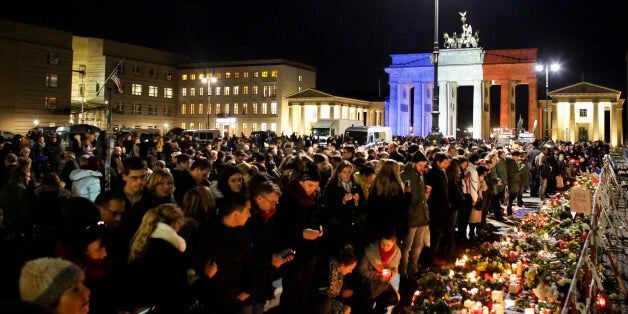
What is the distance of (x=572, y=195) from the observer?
33.5 ft

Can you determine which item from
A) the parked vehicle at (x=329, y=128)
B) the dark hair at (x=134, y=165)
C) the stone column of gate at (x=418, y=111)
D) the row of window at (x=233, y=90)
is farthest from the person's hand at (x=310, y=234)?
the row of window at (x=233, y=90)

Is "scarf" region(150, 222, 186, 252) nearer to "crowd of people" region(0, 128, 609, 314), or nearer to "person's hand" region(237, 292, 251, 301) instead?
"crowd of people" region(0, 128, 609, 314)

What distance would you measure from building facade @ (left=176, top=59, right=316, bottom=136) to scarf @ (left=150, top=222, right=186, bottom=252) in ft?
270

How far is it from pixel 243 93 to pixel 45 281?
3463 inches

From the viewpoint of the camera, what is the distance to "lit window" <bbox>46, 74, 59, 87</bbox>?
60678 mm

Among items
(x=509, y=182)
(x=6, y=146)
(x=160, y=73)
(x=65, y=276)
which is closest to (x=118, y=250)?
(x=65, y=276)

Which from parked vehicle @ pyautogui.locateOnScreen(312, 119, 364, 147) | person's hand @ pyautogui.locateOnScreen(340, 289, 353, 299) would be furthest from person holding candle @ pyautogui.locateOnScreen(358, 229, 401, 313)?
parked vehicle @ pyautogui.locateOnScreen(312, 119, 364, 147)

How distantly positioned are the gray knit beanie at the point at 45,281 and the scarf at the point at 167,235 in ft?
4.87

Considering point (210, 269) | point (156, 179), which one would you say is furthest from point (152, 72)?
point (210, 269)

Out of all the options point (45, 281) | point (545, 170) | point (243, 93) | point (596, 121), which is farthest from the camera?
point (243, 93)

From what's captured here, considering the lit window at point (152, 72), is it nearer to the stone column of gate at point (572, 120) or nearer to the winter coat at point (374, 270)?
the stone column of gate at point (572, 120)

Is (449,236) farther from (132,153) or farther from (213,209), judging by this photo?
(132,153)

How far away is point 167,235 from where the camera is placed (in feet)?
14.2

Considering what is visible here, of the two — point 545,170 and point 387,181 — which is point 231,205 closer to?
point 387,181
